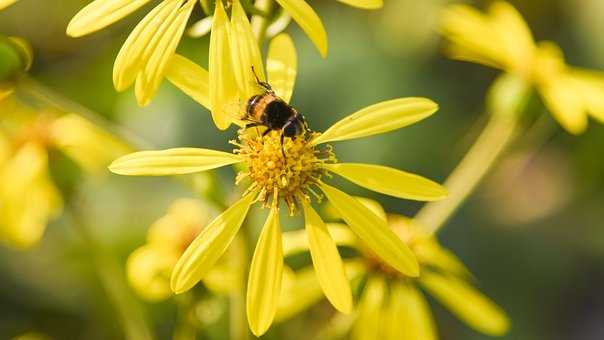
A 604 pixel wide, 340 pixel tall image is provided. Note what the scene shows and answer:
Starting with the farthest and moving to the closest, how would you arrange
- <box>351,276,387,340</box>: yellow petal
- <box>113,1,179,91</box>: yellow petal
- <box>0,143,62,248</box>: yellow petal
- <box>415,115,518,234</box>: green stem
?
<box>0,143,62,248</box>: yellow petal
<box>415,115,518,234</box>: green stem
<box>351,276,387,340</box>: yellow petal
<box>113,1,179,91</box>: yellow petal

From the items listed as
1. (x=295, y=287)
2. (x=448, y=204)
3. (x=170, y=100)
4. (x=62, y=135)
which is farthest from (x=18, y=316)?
(x=448, y=204)

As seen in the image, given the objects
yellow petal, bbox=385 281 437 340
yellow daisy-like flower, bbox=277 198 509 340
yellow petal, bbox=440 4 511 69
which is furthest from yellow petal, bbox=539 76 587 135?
yellow petal, bbox=385 281 437 340

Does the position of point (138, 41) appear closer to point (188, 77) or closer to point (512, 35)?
point (188, 77)

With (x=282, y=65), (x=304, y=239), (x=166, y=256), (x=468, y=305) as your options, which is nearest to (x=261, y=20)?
(x=282, y=65)

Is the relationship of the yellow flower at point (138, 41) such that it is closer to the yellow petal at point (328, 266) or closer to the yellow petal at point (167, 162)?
the yellow petal at point (167, 162)

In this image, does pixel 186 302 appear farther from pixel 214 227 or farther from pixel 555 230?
pixel 555 230

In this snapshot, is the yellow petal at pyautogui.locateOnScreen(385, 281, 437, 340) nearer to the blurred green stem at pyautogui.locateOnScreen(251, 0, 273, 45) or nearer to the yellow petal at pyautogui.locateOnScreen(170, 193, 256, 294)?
the yellow petal at pyautogui.locateOnScreen(170, 193, 256, 294)
